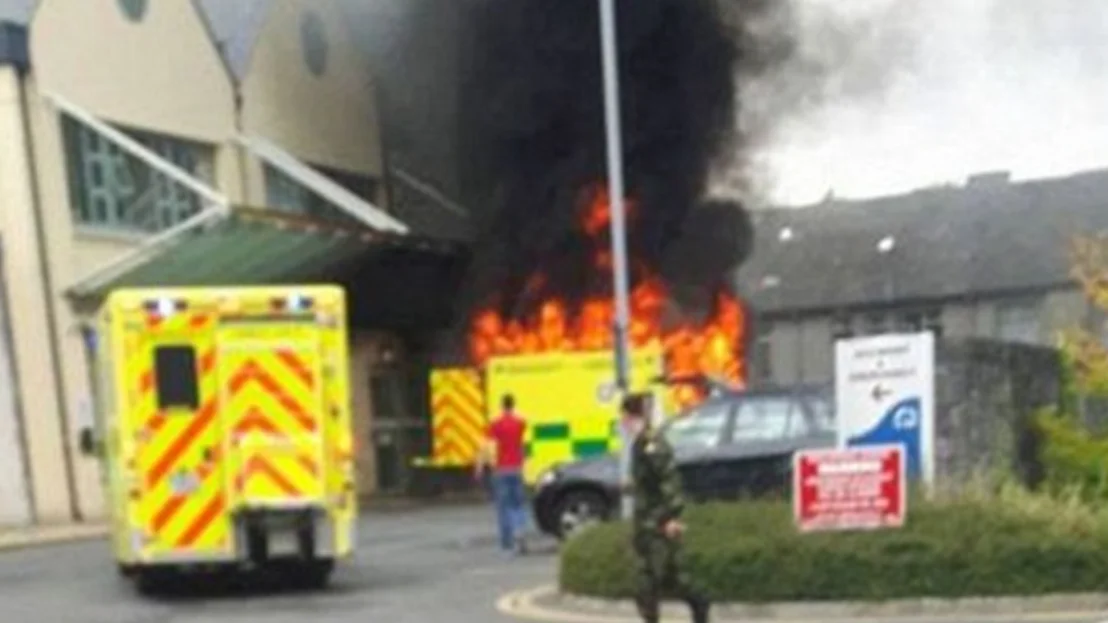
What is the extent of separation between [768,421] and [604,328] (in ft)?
49.2

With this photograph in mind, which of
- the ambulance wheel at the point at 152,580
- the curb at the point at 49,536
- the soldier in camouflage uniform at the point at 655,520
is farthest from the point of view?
the curb at the point at 49,536

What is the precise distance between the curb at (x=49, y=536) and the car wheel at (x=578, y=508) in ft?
25.3

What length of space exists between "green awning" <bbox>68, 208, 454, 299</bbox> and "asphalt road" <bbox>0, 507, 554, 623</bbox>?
8427 mm

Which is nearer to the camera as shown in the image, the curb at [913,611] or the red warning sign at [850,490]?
the curb at [913,611]

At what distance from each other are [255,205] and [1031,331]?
26868mm

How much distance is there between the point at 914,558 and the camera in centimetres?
1297

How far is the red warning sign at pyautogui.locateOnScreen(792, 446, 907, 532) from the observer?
13.3 m

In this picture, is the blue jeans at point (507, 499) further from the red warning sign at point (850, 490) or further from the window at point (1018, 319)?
the window at point (1018, 319)

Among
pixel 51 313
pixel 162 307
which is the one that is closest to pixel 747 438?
pixel 162 307

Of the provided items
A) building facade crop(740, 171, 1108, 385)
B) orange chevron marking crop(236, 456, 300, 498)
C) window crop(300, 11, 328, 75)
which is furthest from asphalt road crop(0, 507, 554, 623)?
building facade crop(740, 171, 1108, 385)

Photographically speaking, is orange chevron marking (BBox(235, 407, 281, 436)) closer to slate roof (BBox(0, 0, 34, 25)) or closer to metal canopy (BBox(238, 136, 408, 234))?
slate roof (BBox(0, 0, 34, 25))

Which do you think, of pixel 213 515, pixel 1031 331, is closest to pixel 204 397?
pixel 213 515

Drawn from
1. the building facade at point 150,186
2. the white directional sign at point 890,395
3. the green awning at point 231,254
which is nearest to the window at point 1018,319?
the building facade at point 150,186

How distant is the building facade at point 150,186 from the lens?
28.6 metres
